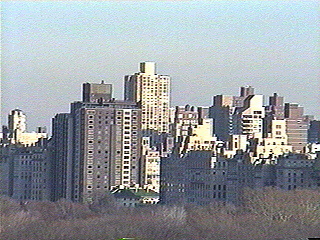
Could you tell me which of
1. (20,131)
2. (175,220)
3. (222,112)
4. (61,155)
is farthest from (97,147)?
(175,220)

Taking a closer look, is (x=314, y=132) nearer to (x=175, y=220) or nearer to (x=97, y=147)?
(x=97, y=147)

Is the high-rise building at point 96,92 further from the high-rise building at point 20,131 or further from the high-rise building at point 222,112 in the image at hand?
the high-rise building at point 222,112

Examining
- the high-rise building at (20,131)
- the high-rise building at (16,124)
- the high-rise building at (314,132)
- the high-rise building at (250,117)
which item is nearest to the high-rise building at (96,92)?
the high-rise building at (20,131)

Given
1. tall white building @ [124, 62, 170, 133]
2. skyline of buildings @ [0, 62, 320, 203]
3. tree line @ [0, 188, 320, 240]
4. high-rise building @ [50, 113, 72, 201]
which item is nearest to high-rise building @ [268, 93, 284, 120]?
skyline of buildings @ [0, 62, 320, 203]

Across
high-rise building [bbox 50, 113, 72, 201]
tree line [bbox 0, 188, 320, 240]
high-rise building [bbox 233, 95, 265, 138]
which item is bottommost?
tree line [bbox 0, 188, 320, 240]

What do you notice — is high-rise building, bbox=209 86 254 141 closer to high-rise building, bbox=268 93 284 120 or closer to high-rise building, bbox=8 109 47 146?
high-rise building, bbox=268 93 284 120

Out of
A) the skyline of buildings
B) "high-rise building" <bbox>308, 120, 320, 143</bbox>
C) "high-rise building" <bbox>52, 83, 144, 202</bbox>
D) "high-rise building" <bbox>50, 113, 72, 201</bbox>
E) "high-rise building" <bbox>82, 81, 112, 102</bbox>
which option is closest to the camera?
the skyline of buildings

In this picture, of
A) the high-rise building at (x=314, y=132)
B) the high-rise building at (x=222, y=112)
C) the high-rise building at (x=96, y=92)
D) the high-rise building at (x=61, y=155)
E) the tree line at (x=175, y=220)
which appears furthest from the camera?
the high-rise building at (x=222, y=112)

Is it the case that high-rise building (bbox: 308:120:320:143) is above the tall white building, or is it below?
below
